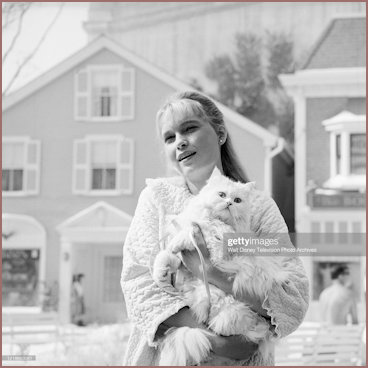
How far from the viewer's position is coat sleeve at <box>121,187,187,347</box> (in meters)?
1.17

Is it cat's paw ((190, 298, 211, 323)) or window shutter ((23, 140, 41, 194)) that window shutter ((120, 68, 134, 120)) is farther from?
cat's paw ((190, 298, 211, 323))

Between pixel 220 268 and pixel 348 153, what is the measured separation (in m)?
4.28

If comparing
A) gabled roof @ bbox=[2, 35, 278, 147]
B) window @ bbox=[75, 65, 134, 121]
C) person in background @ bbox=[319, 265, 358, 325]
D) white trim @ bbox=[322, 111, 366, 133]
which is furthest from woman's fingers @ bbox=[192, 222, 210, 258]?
window @ bbox=[75, 65, 134, 121]

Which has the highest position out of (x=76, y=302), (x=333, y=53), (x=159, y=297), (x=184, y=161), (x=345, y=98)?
(x=333, y=53)

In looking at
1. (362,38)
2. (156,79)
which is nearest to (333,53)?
(362,38)

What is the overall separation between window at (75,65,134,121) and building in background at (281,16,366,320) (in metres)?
1.41

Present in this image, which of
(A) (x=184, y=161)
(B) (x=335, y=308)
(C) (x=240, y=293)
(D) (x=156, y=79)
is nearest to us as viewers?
(C) (x=240, y=293)

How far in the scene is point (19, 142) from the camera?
568 centimetres

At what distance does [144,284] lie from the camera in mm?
1186

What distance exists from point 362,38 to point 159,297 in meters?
4.96

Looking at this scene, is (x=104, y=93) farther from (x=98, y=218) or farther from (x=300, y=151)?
(x=300, y=151)

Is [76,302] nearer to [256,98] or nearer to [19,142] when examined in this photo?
[19,142]

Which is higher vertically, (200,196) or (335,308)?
(200,196)

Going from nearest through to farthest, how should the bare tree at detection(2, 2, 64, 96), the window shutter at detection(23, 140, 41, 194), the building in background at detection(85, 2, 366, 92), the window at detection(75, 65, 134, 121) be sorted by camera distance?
the bare tree at detection(2, 2, 64, 96) < the building in background at detection(85, 2, 366, 92) < the window shutter at detection(23, 140, 41, 194) < the window at detection(75, 65, 134, 121)
